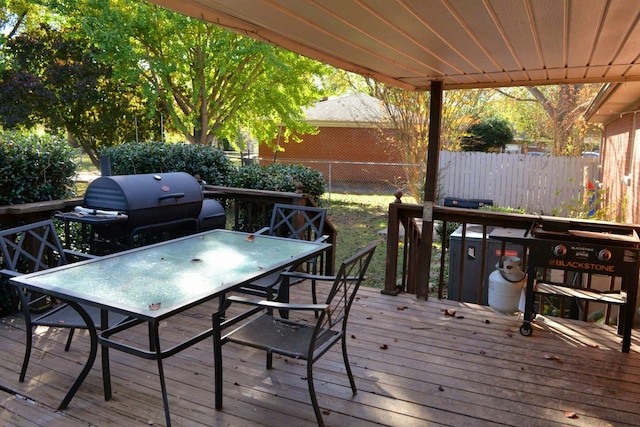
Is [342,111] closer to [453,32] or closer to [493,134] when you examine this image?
[493,134]

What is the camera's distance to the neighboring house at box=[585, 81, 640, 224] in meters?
5.80

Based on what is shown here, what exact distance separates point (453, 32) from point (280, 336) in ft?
6.46

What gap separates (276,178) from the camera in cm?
582

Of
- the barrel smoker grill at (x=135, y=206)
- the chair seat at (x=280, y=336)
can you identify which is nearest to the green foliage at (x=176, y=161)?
the barrel smoker grill at (x=135, y=206)

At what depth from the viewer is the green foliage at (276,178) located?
574 centimetres

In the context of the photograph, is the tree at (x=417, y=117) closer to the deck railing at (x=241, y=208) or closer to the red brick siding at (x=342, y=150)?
the red brick siding at (x=342, y=150)

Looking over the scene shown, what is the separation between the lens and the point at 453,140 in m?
12.0

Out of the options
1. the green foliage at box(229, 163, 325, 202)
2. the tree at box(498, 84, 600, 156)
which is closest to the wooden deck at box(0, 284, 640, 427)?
the green foliage at box(229, 163, 325, 202)

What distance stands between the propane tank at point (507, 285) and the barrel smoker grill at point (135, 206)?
283cm

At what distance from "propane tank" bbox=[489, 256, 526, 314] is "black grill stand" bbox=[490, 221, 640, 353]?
0.97ft

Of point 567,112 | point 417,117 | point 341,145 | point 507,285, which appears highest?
point 567,112

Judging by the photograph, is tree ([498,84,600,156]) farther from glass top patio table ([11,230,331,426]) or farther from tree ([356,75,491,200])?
glass top patio table ([11,230,331,426])

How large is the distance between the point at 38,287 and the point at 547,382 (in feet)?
9.77

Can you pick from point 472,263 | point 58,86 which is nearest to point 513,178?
point 472,263
